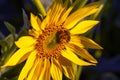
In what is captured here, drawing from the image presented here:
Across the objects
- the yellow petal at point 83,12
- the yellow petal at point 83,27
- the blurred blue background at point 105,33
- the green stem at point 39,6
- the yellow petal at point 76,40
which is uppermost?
the green stem at point 39,6

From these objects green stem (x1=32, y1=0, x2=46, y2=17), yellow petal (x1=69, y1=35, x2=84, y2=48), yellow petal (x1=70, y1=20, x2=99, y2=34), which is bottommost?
yellow petal (x1=69, y1=35, x2=84, y2=48)

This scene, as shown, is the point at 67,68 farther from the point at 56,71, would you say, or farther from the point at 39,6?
the point at 39,6

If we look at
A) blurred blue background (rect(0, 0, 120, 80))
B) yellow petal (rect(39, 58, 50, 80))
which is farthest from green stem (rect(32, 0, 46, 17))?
blurred blue background (rect(0, 0, 120, 80))

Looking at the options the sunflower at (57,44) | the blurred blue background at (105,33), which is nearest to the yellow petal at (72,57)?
the sunflower at (57,44)

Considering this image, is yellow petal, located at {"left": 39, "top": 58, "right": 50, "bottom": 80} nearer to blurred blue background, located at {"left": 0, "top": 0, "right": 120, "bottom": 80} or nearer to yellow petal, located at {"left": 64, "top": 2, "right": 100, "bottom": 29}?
yellow petal, located at {"left": 64, "top": 2, "right": 100, "bottom": 29}

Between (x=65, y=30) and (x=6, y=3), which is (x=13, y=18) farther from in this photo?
(x=65, y=30)

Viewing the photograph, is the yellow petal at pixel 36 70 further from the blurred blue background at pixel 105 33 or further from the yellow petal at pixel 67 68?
the blurred blue background at pixel 105 33
